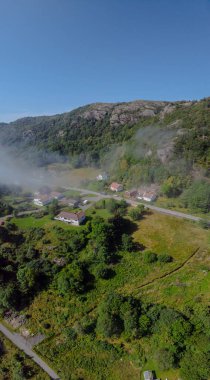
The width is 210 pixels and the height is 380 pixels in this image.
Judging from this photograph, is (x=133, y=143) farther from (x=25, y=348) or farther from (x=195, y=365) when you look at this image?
(x=195, y=365)

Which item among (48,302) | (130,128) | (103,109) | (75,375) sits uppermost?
(103,109)

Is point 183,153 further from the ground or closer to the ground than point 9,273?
further from the ground

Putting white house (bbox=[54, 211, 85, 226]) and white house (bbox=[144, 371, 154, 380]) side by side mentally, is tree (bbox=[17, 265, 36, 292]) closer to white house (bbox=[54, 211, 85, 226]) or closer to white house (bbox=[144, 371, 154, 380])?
white house (bbox=[54, 211, 85, 226])

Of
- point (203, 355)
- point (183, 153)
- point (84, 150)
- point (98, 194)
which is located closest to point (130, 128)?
point (84, 150)

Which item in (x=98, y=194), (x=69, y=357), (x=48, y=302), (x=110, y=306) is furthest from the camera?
(x=98, y=194)

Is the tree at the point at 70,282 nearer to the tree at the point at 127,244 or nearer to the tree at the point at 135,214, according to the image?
the tree at the point at 127,244

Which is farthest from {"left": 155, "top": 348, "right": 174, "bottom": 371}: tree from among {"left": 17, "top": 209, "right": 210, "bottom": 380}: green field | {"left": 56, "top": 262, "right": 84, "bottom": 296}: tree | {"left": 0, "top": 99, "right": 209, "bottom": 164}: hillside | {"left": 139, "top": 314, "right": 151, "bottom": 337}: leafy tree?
{"left": 0, "top": 99, "right": 209, "bottom": 164}: hillside

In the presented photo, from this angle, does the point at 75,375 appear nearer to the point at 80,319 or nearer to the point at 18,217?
the point at 80,319
